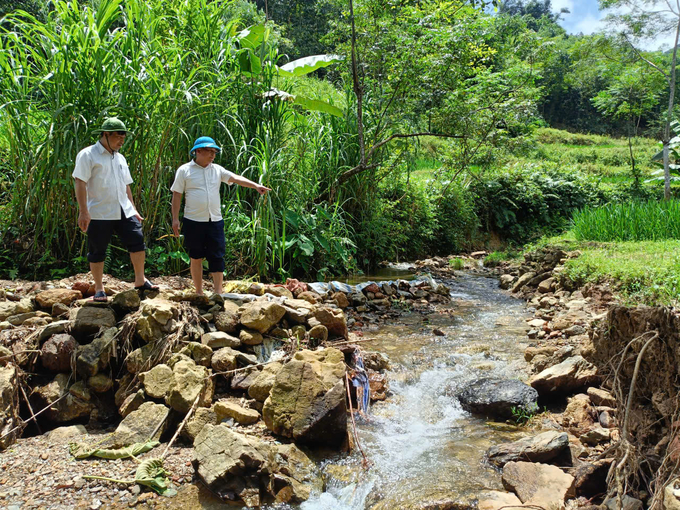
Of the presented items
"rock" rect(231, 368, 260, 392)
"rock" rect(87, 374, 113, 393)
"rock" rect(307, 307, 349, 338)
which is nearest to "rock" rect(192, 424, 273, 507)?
"rock" rect(231, 368, 260, 392)

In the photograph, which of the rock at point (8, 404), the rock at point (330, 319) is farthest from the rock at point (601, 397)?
the rock at point (8, 404)

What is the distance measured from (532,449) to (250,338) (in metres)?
2.17

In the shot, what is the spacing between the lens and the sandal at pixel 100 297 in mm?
3855

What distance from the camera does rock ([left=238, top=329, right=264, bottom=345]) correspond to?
4.00 meters

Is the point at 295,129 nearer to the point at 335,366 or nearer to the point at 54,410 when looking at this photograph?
the point at 335,366

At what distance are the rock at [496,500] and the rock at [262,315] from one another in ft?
6.82

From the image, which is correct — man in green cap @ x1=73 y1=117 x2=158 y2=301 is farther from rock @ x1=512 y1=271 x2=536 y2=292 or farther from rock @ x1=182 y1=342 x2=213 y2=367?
rock @ x1=512 y1=271 x2=536 y2=292

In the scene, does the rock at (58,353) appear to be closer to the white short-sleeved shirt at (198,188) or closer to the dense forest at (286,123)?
the white short-sleeved shirt at (198,188)

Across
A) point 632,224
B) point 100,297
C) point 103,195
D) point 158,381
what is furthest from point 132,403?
point 632,224

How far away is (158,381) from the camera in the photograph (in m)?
3.37

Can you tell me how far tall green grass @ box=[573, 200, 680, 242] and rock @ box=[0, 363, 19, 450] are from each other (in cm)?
926

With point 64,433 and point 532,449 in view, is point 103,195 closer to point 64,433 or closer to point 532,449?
point 64,433

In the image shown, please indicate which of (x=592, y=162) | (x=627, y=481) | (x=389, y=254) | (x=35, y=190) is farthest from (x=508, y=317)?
(x=592, y=162)

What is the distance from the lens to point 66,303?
3.93 m
